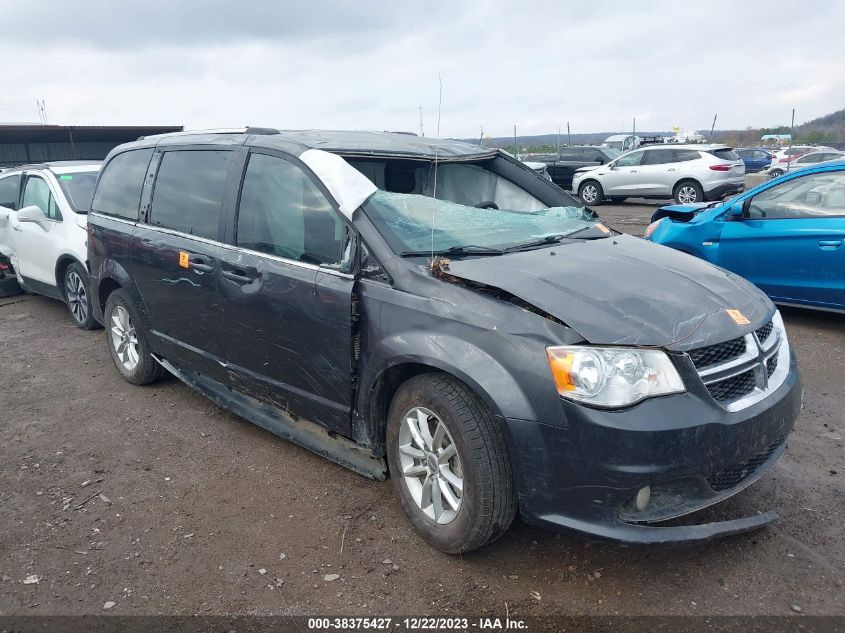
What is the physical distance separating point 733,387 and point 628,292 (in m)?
0.57

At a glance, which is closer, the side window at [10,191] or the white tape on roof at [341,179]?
the white tape on roof at [341,179]

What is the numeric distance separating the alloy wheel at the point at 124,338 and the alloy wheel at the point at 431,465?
111 inches

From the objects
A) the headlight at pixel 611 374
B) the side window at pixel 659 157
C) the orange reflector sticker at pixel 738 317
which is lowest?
the headlight at pixel 611 374

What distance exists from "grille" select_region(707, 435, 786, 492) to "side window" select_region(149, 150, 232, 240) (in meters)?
2.93

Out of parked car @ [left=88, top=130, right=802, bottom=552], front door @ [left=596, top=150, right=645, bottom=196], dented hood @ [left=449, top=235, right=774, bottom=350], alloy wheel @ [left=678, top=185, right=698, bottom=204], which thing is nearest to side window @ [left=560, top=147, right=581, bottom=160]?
front door @ [left=596, top=150, right=645, bottom=196]

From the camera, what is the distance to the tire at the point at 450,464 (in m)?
2.67

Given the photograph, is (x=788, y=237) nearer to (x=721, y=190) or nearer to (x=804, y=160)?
(x=721, y=190)

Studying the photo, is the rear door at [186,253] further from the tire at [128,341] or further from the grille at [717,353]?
the grille at [717,353]

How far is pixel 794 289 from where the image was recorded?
6074 millimetres

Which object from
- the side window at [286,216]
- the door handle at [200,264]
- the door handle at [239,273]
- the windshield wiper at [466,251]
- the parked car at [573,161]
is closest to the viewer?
the windshield wiper at [466,251]

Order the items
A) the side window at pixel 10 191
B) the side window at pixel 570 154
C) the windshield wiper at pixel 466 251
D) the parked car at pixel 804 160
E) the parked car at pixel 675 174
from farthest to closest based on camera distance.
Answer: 1. the parked car at pixel 804 160
2. the side window at pixel 570 154
3. the parked car at pixel 675 174
4. the side window at pixel 10 191
5. the windshield wiper at pixel 466 251

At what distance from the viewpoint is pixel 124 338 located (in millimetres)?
5184

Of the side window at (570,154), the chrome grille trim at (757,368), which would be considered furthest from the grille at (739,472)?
the side window at (570,154)

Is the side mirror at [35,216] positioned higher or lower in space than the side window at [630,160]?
lower
